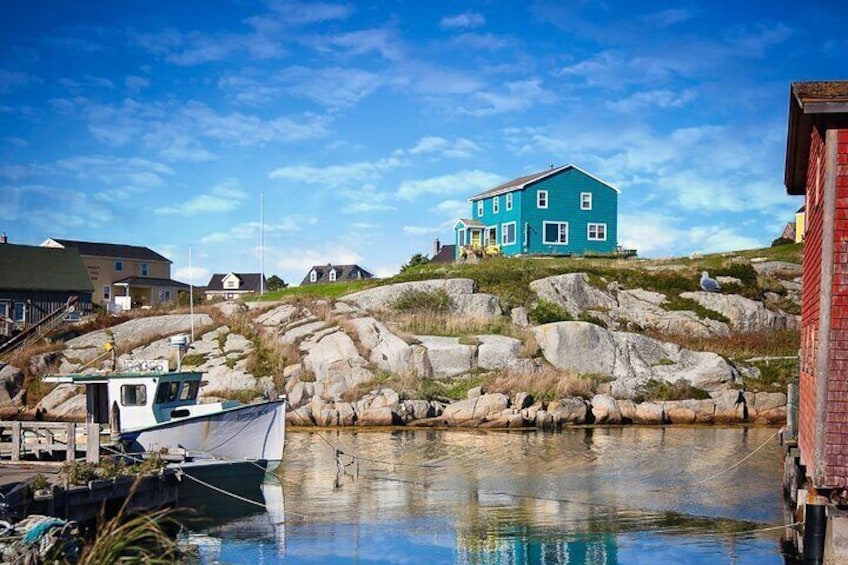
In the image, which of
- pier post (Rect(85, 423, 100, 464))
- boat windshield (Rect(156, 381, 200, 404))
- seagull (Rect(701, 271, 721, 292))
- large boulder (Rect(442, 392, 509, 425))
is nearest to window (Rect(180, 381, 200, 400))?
boat windshield (Rect(156, 381, 200, 404))

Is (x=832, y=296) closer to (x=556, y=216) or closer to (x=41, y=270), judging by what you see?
(x=556, y=216)

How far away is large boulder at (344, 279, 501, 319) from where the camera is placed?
54.0 meters

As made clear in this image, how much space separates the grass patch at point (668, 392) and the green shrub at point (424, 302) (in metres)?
13.3

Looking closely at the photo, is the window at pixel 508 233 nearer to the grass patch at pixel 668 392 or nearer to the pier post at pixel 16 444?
the grass patch at pixel 668 392

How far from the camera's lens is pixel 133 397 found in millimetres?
27516

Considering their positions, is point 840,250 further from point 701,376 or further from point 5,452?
point 701,376

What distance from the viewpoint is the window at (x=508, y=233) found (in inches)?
2766

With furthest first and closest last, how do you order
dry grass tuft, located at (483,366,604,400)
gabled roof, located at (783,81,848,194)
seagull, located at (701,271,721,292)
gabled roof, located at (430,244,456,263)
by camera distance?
gabled roof, located at (430,244,456,263)
seagull, located at (701,271,721,292)
dry grass tuft, located at (483,366,604,400)
gabled roof, located at (783,81,848,194)

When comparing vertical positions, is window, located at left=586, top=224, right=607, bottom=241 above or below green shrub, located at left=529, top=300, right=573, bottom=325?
above

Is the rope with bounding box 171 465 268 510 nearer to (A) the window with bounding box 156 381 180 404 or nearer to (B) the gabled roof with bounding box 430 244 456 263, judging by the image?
(A) the window with bounding box 156 381 180 404

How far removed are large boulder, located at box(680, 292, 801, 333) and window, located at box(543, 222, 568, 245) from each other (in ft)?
49.3

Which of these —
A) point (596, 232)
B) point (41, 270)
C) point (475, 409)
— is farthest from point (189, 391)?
point (596, 232)

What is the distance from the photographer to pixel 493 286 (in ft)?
188

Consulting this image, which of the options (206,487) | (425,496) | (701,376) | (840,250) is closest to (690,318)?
(701,376)
